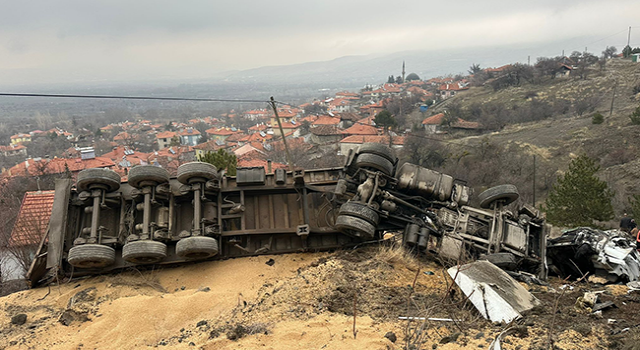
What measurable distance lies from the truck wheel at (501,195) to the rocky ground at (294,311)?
164cm

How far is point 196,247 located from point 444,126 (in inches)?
2073

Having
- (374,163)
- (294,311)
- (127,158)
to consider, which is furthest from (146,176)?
(127,158)

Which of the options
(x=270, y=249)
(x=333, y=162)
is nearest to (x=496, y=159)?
(x=333, y=162)

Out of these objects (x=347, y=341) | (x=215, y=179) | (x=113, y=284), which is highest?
(x=215, y=179)

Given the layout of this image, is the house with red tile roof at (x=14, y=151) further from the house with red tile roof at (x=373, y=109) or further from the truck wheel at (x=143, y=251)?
the truck wheel at (x=143, y=251)

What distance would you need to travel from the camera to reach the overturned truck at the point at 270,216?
6.90 metres

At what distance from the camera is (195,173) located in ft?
23.1

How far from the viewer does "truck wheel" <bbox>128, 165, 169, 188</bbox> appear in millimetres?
6945

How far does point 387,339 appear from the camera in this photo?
4.09 metres

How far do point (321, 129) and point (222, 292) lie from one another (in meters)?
57.6

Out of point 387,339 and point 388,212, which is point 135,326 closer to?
point 387,339

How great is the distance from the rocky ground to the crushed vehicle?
0.84 m

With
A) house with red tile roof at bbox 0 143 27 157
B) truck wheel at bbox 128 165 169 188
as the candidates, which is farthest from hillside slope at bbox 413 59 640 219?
house with red tile roof at bbox 0 143 27 157

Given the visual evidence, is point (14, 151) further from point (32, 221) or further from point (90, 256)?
point (90, 256)
